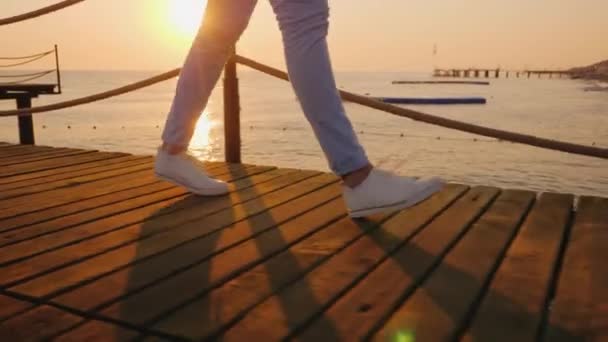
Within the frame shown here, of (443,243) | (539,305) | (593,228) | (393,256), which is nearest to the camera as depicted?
(539,305)

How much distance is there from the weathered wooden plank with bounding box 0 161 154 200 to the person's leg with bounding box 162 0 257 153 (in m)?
0.80

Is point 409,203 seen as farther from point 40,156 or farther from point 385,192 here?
point 40,156

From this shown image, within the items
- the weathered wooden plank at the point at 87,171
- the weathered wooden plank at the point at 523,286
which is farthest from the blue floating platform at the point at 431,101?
the weathered wooden plank at the point at 523,286

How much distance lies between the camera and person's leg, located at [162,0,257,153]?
2064mm

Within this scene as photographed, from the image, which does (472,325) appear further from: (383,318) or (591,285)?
(591,285)

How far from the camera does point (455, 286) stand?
4.58 feet

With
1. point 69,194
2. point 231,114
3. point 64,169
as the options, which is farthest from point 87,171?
point 231,114

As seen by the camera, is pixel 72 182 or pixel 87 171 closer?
pixel 72 182

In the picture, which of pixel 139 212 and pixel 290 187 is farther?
pixel 290 187

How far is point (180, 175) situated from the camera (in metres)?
2.39

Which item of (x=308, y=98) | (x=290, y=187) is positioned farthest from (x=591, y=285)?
(x=290, y=187)

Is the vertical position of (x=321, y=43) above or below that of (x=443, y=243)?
above

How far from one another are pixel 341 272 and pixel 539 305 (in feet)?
1.72

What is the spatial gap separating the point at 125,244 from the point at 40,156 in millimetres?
2398
